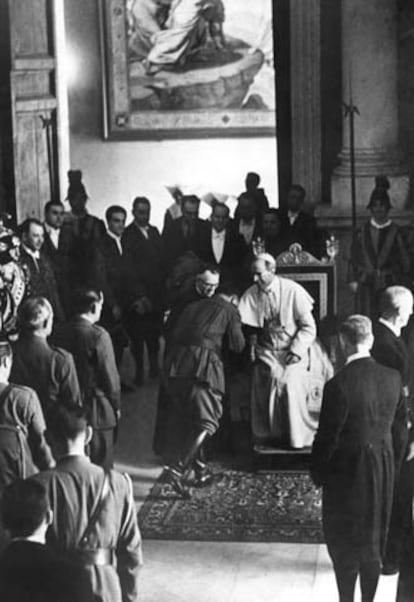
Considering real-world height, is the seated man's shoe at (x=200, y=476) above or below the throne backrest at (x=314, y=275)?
below

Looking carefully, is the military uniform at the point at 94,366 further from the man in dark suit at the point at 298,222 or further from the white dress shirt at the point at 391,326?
the man in dark suit at the point at 298,222

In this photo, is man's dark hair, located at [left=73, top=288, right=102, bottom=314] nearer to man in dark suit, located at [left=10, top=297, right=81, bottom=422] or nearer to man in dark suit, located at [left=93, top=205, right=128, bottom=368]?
man in dark suit, located at [left=10, top=297, right=81, bottom=422]

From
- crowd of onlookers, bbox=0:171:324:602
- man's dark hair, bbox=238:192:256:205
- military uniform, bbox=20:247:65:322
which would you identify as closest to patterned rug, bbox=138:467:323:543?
crowd of onlookers, bbox=0:171:324:602

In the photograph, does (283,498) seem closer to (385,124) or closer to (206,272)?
(206,272)

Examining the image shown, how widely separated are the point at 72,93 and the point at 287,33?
511 cm

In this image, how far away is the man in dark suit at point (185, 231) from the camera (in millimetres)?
12273

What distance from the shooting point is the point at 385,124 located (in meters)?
12.3

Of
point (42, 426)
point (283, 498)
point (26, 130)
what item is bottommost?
point (283, 498)

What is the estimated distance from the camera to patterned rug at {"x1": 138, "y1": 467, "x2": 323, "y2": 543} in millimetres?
8922

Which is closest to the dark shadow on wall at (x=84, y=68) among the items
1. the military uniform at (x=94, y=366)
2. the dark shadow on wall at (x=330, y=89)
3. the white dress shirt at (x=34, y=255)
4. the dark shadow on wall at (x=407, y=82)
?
the dark shadow on wall at (x=330, y=89)

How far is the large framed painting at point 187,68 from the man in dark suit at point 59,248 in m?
5.46

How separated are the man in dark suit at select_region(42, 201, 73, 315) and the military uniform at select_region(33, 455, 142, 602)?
523 centimetres

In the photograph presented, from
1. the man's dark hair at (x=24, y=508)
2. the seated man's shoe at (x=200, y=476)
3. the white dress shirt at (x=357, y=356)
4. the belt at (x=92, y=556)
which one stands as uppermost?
the white dress shirt at (x=357, y=356)

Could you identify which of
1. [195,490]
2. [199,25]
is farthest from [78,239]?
[199,25]
